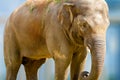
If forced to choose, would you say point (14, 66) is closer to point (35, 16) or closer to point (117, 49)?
point (35, 16)

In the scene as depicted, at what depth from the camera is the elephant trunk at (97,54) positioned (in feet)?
7.12

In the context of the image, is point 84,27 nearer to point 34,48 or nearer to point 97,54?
point 97,54

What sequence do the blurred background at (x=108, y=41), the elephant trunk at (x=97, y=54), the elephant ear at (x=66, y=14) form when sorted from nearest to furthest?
the elephant trunk at (x=97, y=54), the elephant ear at (x=66, y=14), the blurred background at (x=108, y=41)

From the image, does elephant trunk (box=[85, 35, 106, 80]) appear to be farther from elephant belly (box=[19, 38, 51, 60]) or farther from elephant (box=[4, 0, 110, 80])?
elephant belly (box=[19, 38, 51, 60])

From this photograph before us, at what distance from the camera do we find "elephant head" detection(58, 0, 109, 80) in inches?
85.9

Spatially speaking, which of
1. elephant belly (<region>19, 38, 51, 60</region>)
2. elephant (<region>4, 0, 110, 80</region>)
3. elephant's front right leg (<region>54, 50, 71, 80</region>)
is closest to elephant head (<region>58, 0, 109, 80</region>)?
elephant (<region>4, 0, 110, 80</region>)

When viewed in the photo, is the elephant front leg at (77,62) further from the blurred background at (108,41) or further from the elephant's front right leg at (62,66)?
the blurred background at (108,41)

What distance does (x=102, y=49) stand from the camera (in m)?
2.18

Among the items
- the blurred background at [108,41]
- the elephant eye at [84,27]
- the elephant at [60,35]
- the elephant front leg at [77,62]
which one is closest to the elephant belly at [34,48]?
the elephant at [60,35]

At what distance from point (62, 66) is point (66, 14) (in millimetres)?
293

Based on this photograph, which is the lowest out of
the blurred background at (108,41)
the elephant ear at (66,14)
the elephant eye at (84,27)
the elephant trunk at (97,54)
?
the blurred background at (108,41)

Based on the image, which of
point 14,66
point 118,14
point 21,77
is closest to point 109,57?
point 118,14

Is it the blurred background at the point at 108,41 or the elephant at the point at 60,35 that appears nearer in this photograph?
the elephant at the point at 60,35

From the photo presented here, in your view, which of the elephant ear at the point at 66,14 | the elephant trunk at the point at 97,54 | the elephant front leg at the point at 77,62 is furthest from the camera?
the elephant front leg at the point at 77,62
